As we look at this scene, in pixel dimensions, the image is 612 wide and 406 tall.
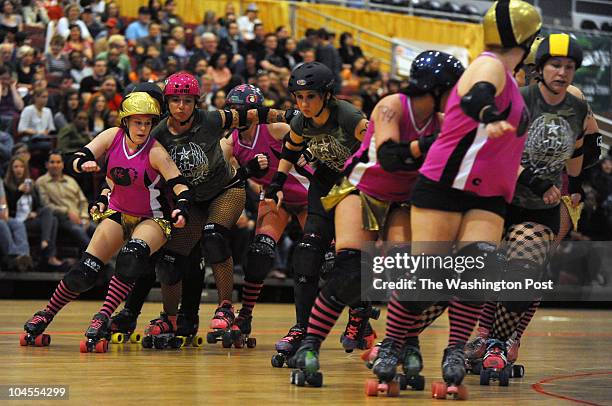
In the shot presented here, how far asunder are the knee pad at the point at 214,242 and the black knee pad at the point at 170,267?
0.59 feet

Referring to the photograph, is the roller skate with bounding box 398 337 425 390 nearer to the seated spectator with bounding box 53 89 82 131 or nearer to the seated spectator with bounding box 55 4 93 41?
the seated spectator with bounding box 53 89 82 131

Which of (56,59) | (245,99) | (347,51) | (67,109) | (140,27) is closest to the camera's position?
(245,99)

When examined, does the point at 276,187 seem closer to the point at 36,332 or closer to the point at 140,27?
the point at 36,332

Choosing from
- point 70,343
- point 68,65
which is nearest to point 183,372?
point 70,343

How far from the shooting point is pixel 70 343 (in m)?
6.86

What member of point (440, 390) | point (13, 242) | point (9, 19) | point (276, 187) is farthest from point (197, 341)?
point (9, 19)

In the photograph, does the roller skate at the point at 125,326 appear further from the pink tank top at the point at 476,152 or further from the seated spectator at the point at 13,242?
the seated spectator at the point at 13,242

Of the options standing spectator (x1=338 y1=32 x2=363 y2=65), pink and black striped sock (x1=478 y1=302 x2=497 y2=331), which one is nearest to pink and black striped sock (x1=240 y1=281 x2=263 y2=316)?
pink and black striped sock (x1=478 y1=302 x2=497 y2=331)

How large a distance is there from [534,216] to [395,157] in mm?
1124

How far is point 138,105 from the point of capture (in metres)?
6.50

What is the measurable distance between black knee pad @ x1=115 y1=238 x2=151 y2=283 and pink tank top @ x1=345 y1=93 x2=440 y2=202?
5.90ft

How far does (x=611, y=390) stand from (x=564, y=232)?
1.31 metres

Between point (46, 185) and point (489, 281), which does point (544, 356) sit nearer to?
point (489, 281)

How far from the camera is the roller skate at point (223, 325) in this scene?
22.5 feet
